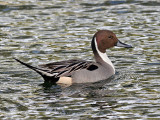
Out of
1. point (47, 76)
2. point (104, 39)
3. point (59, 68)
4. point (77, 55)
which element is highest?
point (104, 39)

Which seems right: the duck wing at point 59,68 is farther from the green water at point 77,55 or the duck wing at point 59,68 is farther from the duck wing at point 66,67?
the green water at point 77,55

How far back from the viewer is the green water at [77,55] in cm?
948

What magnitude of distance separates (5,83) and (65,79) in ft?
3.82

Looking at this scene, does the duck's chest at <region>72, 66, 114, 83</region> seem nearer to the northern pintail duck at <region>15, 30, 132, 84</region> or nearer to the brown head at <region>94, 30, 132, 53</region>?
the northern pintail duck at <region>15, 30, 132, 84</region>

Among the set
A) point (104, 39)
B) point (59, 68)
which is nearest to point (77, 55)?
point (104, 39)

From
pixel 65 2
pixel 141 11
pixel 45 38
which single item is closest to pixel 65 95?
pixel 45 38

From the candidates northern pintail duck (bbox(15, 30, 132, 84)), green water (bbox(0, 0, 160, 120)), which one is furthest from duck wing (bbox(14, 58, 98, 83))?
green water (bbox(0, 0, 160, 120))

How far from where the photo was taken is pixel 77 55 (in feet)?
45.2

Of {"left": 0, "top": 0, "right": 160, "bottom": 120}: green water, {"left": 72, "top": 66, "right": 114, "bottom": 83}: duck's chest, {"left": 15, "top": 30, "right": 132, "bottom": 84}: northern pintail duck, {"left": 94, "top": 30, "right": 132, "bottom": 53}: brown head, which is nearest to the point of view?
{"left": 0, "top": 0, "right": 160, "bottom": 120}: green water

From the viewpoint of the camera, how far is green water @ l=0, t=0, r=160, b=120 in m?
9.48

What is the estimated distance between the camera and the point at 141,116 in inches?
353

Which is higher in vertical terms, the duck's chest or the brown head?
the brown head

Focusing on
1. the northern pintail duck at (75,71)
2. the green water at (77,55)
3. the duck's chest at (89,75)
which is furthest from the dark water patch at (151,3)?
the duck's chest at (89,75)

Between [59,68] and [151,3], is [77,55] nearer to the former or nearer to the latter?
[59,68]
